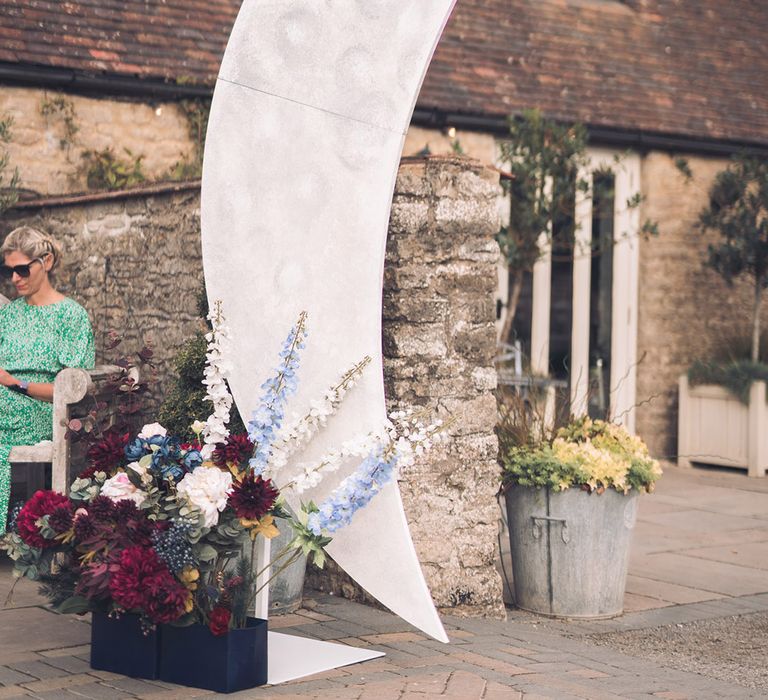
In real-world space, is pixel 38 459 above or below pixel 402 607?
above

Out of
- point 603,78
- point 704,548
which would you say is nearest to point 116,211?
point 704,548

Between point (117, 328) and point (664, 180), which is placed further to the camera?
point (664, 180)

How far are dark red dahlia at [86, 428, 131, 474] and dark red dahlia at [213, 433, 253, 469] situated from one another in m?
0.36

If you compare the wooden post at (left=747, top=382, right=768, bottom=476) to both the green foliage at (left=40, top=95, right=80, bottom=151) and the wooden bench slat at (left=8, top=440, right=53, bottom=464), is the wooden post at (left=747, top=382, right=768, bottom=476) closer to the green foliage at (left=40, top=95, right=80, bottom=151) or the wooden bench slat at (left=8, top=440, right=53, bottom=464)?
the green foliage at (left=40, top=95, right=80, bottom=151)

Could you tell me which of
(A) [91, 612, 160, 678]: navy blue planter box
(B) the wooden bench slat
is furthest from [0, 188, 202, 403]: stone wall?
(A) [91, 612, 160, 678]: navy blue planter box

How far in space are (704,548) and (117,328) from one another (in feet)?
11.7

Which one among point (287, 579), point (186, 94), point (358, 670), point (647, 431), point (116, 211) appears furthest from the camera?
point (647, 431)

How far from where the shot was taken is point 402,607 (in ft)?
15.0

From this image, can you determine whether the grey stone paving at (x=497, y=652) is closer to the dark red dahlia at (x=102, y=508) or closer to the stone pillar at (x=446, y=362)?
the stone pillar at (x=446, y=362)

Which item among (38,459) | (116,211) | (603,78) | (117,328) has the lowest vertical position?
(38,459)

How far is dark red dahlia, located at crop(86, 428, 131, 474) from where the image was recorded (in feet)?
14.2

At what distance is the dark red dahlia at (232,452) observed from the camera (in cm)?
422

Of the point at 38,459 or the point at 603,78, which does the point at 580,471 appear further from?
the point at 603,78

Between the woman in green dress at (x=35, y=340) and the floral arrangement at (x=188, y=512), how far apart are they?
5.14 ft
